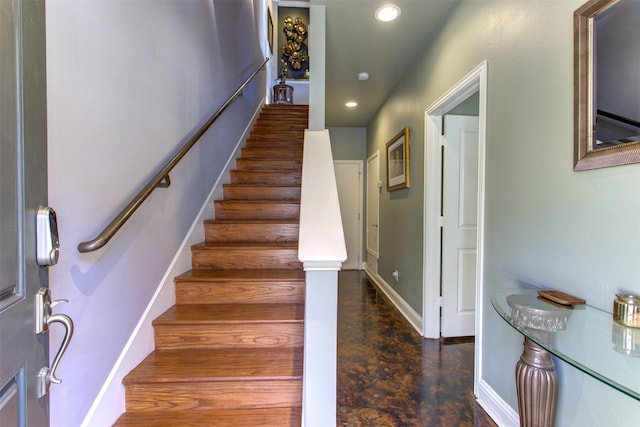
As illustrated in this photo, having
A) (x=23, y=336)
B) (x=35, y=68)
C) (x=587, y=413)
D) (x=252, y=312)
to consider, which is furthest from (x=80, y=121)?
(x=587, y=413)

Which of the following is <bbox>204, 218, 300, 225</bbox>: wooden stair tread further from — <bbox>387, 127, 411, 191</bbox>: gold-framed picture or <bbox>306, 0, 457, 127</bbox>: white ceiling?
<bbox>306, 0, 457, 127</bbox>: white ceiling

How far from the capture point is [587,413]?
3.54 feet

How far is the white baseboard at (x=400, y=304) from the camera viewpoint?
2.70 metres

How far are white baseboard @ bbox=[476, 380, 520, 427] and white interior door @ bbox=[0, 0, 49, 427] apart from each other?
1855 mm

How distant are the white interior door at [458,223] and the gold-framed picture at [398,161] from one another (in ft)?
1.72

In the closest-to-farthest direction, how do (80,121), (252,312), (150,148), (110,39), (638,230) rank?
(638,230) < (80,121) < (110,39) < (150,148) < (252,312)

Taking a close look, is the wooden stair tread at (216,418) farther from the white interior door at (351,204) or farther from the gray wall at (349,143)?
the gray wall at (349,143)

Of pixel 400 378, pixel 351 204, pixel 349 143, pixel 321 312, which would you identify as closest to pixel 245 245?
pixel 321 312

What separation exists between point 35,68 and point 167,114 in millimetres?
1187

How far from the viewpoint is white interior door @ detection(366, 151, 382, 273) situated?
434cm

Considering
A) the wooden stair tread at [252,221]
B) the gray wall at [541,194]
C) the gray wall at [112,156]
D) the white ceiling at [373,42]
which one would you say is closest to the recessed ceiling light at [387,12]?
the white ceiling at [373,42]

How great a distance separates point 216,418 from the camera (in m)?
1.28

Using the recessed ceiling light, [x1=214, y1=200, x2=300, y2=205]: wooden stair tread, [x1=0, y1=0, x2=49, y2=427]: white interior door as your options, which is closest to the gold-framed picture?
the recessed ceiling light

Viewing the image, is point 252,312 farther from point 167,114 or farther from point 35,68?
point 35,68
